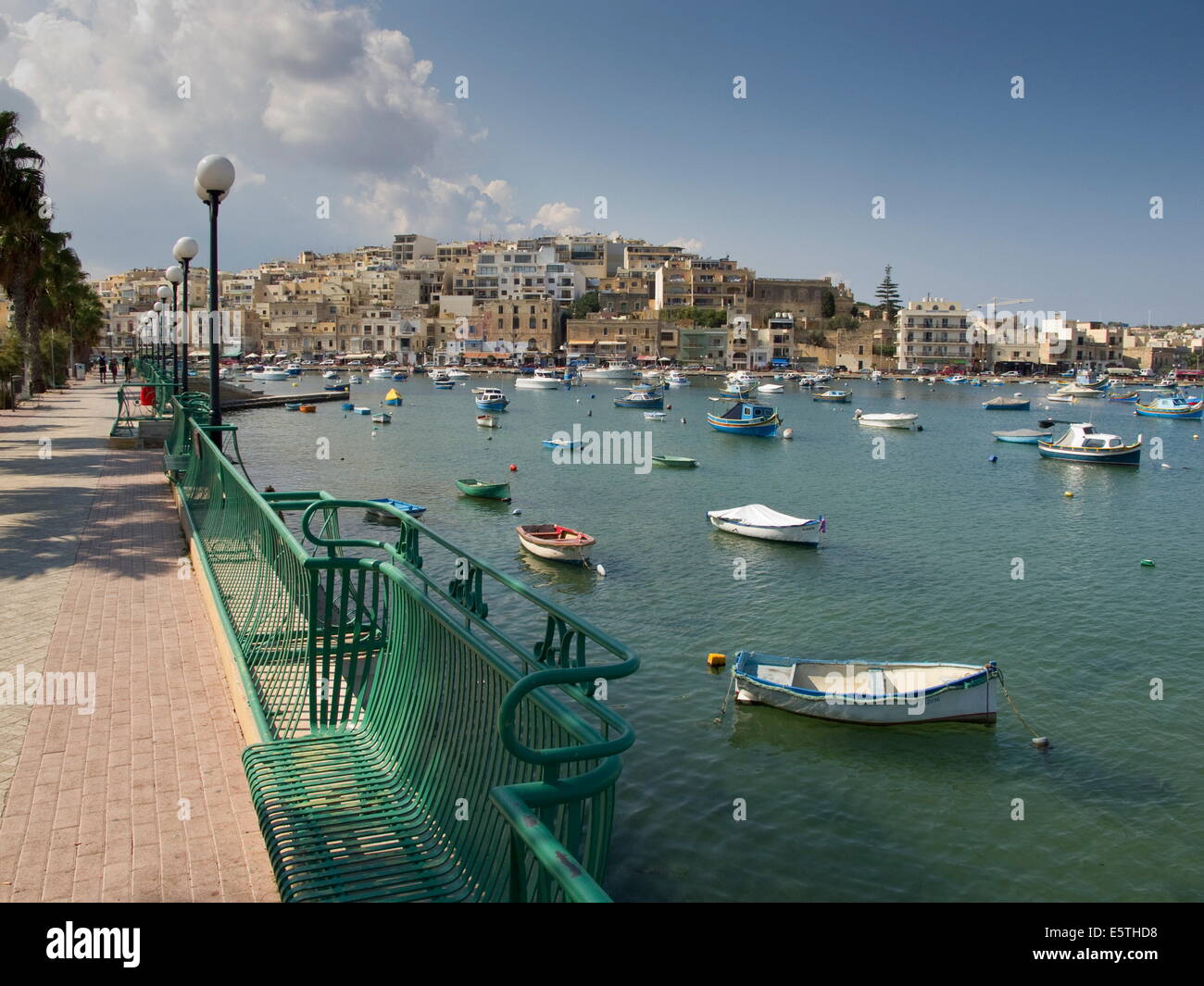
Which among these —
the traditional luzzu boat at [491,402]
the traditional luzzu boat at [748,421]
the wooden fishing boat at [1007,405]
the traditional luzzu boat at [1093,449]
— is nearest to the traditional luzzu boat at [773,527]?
the traditional luzzu boat at [1093,449]

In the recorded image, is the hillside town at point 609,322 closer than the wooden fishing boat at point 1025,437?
No

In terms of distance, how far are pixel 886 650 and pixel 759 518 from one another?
1023cm

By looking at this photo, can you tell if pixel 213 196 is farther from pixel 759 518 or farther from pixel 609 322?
pixel 609 322

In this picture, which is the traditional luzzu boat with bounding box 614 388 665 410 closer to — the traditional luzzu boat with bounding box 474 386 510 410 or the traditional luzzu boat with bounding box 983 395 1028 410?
the traditional luzzu boat with bounding box 474 386 510 410

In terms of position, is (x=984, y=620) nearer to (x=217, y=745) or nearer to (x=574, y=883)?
(x=217, y=745)

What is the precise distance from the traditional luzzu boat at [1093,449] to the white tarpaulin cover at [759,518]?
3032cm

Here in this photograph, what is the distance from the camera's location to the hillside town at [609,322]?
147 m

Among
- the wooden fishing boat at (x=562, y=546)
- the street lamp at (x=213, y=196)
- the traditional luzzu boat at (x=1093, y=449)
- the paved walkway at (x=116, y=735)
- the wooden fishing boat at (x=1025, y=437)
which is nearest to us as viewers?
the paved walkway at (x=116, y=735)

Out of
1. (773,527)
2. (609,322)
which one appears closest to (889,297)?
(609,322)

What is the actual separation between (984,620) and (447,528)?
49.5 feet

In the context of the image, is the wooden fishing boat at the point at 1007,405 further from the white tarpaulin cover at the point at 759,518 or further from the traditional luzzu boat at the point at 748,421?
the white tarpaulin cover at the point at 759,518

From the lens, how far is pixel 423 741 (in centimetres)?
495
